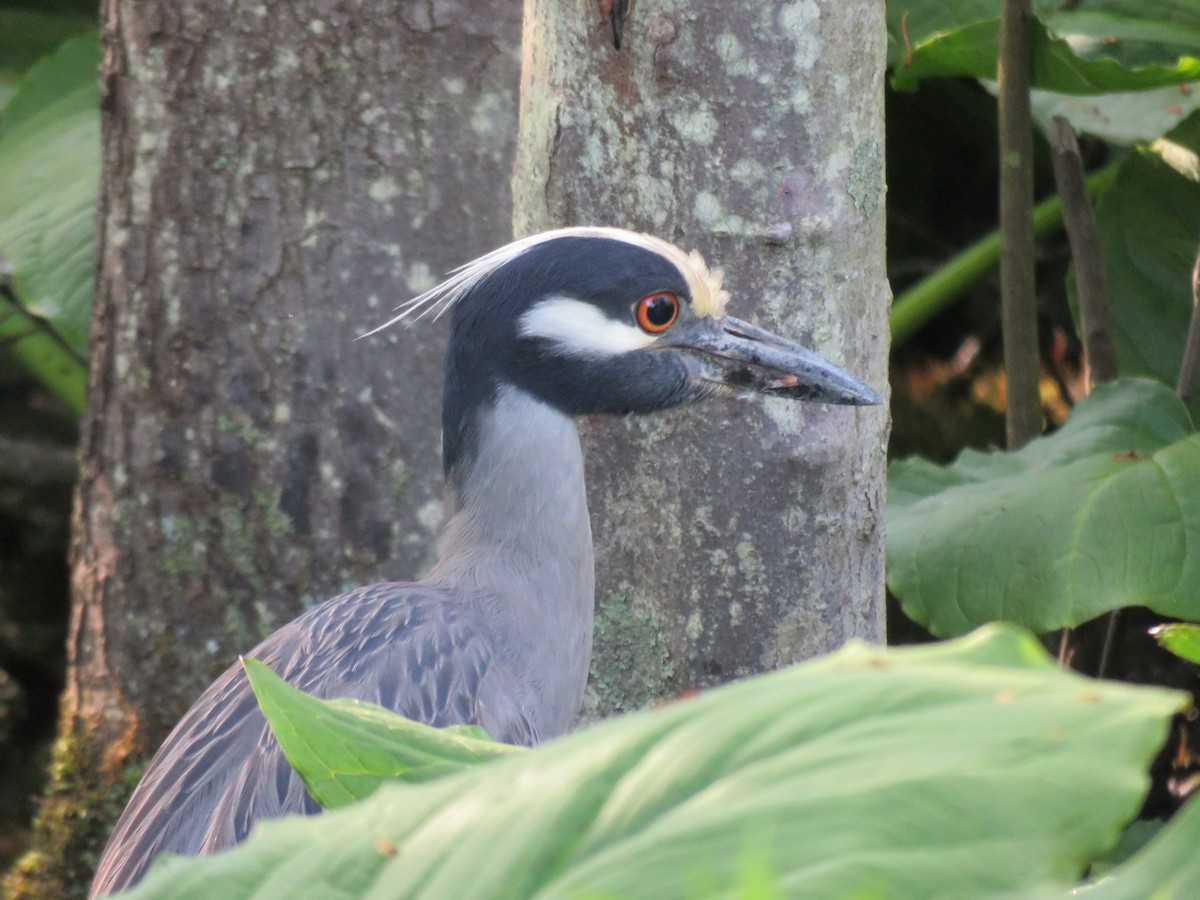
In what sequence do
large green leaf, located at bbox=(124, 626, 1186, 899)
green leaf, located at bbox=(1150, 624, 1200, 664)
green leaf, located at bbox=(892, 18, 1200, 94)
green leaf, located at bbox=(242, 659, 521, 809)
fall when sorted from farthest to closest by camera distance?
1. green leaf, located at bbox=(892, 18, 1200, 94)
2. green leaf, located at bbox=(1150, 624, 1200, 664)
3. green leaf, located at bbox=(242, 659, 521, 809)
4. large green leaf, located at bbox=(124, 626, 1186, 899)

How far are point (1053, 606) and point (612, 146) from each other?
1.29 m

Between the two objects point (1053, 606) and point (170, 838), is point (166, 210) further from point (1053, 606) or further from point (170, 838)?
point (1053, 606)

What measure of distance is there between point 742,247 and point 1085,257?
1.53 m

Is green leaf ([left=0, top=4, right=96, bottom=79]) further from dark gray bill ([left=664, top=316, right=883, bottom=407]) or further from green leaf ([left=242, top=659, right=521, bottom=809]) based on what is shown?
green leaf ([left=242, top=659, right=521, bottom=809])

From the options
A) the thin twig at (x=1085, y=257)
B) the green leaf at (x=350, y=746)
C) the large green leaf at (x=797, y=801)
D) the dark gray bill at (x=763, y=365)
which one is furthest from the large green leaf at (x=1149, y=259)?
the large green leaf at (x=797, y=801)

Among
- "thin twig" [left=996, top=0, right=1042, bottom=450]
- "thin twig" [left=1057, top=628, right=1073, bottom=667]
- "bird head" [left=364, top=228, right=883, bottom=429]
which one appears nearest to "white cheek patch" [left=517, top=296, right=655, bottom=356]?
"bird head" [left=364, top=228, right=883, bottom=429]

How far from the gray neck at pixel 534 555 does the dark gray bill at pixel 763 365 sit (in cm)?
28

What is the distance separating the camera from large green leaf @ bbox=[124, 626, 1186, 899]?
0.65 metres

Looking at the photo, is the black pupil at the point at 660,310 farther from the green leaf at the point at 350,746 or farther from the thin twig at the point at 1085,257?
the thin twig at the point at 1085,257

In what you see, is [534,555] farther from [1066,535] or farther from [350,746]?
[350,746]

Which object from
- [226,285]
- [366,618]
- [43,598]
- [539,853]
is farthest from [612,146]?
[43,598]

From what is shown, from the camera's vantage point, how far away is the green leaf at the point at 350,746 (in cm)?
101

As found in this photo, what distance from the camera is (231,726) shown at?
7.77 ft

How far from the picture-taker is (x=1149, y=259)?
3.75 metres
